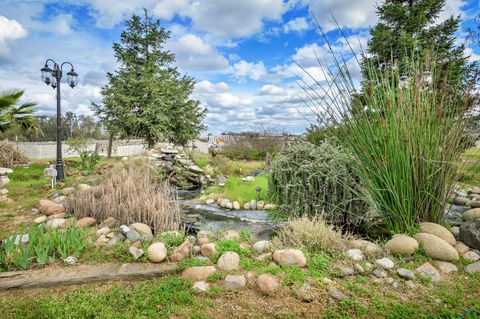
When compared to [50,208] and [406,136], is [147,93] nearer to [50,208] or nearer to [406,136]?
[50,208]

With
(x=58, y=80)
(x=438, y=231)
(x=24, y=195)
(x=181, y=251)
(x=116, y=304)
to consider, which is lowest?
(x=24, y=195)

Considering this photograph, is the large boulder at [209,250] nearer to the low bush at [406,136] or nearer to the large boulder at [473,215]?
the low bush at [406,136]

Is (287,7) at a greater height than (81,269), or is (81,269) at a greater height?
(287,7)

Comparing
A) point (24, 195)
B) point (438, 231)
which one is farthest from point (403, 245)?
point (24, 195)

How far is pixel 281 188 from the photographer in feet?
12.0

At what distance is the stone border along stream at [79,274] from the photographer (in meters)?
1.94

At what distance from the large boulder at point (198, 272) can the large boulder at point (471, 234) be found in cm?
219

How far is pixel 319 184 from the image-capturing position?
3266 millimetres

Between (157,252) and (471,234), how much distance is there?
2.65m

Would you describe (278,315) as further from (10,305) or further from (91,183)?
(91,183)

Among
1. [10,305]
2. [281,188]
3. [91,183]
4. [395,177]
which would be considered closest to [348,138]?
[395,177]

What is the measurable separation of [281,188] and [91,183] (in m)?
3.85

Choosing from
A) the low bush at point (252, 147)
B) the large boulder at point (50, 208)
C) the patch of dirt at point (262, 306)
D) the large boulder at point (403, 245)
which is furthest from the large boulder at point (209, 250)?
the low bush at point (252, 147)

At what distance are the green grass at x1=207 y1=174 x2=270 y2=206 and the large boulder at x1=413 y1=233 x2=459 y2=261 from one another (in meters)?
2.43
